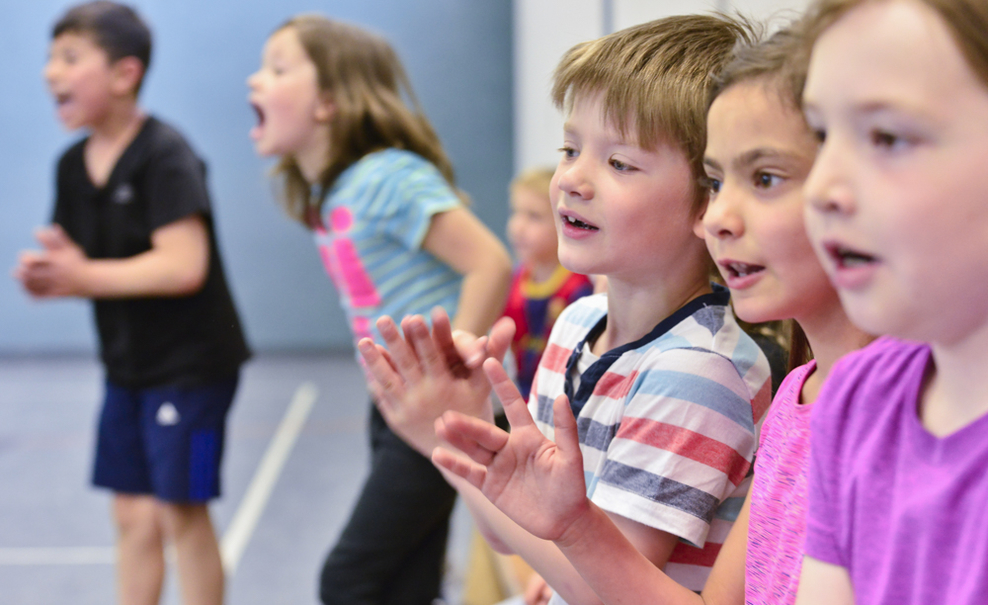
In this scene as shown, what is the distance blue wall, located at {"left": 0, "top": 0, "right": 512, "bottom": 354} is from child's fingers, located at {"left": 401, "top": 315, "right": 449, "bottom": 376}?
4840 millimetres

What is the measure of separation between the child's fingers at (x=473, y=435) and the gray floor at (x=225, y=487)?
1760 millimetres

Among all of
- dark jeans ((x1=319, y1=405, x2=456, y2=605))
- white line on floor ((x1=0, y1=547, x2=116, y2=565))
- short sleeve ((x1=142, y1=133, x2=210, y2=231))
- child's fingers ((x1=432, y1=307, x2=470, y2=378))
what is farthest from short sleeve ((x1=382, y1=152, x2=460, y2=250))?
white line on floor ((x1=0, y1=547, x2=116, y2=565))

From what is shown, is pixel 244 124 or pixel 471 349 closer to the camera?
pixel 471 349

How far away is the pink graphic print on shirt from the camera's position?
171 cm

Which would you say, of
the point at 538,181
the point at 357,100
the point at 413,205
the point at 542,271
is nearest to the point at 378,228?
the point at 413,205

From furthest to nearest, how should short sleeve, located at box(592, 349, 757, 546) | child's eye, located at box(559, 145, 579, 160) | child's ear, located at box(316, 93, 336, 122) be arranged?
child's ear, located at box(316, 93, 336, 122) → child's eye, located at box(559, 145, 579, 160) → short sleeve, located at box(592, 349, 757, 546)

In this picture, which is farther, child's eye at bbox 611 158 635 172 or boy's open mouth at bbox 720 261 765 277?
child's eye at bbox 611 158 635 172

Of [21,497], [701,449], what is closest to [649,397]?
[701,449]

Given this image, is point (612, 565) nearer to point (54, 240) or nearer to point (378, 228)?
point (378, 228)

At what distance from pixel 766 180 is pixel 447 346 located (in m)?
0.33

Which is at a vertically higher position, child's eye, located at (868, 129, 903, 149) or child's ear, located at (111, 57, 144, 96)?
child's eye, located at (868, 129, 903, 149)

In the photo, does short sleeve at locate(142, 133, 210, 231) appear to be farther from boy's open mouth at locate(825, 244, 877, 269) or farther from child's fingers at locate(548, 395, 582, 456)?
boy's open mouth at locate(825, 244, 877, 269)

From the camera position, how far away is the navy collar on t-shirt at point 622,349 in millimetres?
852

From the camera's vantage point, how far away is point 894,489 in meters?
0.48
